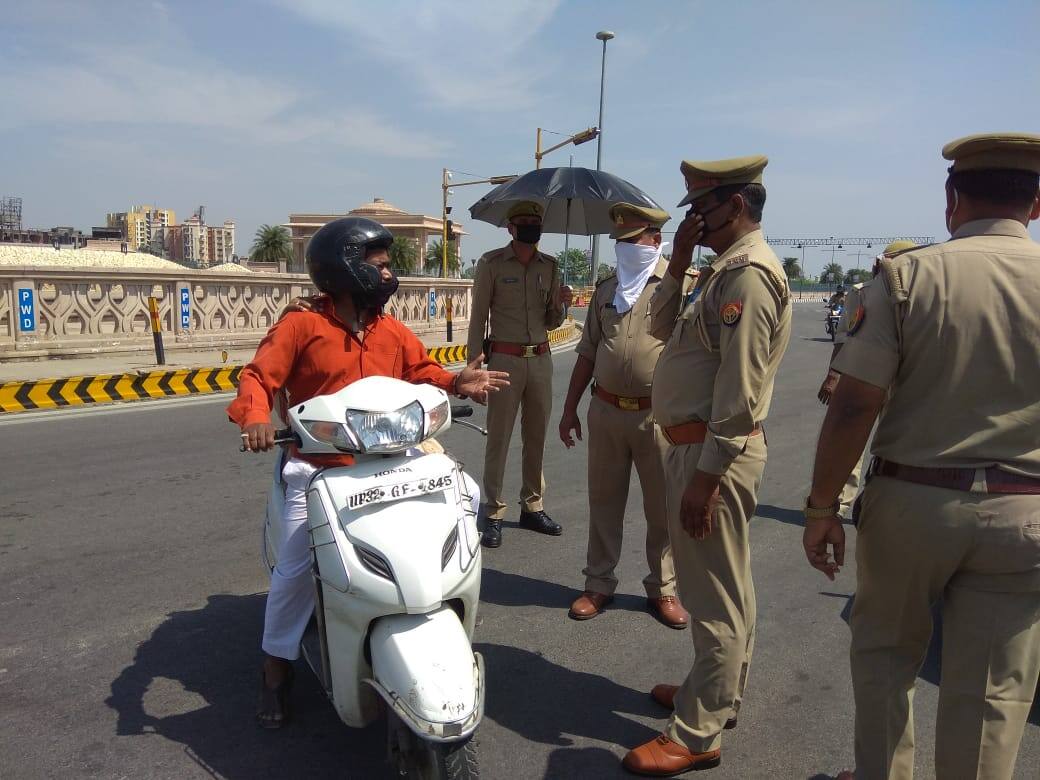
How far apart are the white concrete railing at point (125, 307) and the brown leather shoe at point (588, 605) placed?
11.4 metres

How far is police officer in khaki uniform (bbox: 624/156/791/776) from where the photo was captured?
2.67m

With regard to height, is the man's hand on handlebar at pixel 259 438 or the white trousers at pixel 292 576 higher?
the man's hand on handlebar at pixel 259 438

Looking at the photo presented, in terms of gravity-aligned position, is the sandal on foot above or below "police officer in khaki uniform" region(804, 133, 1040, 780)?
below

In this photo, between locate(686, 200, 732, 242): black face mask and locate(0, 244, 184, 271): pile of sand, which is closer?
locate(686, 200, 732, 242): black face mask

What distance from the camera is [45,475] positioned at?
6219 mm

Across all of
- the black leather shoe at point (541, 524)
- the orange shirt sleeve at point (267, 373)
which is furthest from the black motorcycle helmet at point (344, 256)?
the black leather shoe at point (541, 524)

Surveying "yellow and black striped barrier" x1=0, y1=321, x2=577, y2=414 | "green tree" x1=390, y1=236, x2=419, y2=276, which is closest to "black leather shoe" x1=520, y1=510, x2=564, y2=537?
"yellow and black striped barrier" x1=0, y1=321, x2=577, y2=414

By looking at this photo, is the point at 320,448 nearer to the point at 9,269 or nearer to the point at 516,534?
the point at 516,534

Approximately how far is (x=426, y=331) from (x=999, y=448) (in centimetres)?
2031

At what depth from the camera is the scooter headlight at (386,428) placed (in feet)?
8.34

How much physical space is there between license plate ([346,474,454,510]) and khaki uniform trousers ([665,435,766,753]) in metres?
0.89

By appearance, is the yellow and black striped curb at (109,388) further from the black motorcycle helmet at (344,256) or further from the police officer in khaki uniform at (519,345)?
the black motorcycle helmet at (344,256)

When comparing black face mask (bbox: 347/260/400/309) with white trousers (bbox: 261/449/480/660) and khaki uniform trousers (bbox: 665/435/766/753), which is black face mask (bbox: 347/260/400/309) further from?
khaki uniform trousers (bbox: 665/435/766/753)

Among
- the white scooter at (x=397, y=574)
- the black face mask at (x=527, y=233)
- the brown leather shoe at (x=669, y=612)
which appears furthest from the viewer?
the black face mask at (x=527, y=233)
